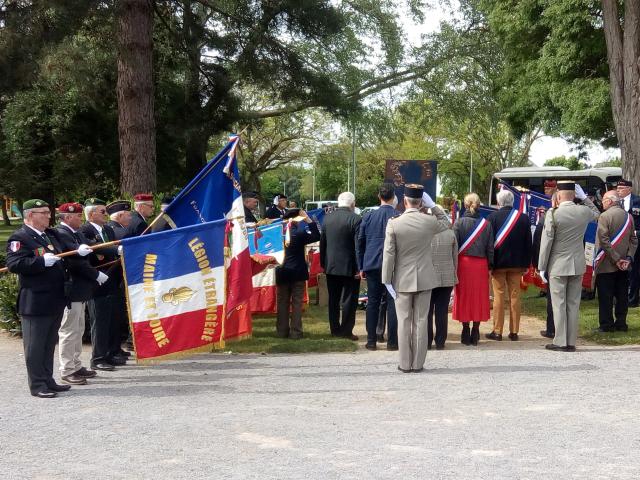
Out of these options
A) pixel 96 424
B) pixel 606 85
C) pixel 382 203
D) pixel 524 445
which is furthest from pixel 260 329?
pixel 606 85

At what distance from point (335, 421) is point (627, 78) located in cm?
1283

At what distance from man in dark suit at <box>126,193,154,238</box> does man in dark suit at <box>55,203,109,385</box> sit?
1.05 meters

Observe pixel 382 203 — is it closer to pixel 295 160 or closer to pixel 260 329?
pixel 260 329

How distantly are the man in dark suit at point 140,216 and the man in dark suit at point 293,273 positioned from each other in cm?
192

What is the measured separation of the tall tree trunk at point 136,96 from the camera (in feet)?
42.5

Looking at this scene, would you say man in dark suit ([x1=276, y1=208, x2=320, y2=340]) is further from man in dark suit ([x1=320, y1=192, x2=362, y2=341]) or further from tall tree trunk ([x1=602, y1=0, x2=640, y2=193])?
tall tree trunk ([x1=602, y1=0, x2=640, y2=193])

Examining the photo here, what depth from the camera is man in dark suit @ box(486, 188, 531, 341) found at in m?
9.65

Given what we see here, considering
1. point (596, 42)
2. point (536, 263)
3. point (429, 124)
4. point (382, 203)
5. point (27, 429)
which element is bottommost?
point (27, 429)

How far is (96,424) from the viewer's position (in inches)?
233

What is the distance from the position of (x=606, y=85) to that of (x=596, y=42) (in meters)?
1.34

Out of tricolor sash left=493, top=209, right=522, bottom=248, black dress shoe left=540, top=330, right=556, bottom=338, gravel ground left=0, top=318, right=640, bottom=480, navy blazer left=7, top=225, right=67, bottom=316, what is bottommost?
gravel ground left=0, top=318, right=640, bottom=480

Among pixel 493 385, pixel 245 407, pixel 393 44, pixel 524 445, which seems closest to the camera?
pixel 524 445

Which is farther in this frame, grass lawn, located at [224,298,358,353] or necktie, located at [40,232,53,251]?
grass lawn, located at [224,298,358,353]

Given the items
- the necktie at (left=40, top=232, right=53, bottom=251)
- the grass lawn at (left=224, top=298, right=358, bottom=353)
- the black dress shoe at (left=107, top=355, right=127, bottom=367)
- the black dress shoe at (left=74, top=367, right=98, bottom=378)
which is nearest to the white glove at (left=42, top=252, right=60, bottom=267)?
the necktie at (left=40, top=232, right=53, bottom=251)
